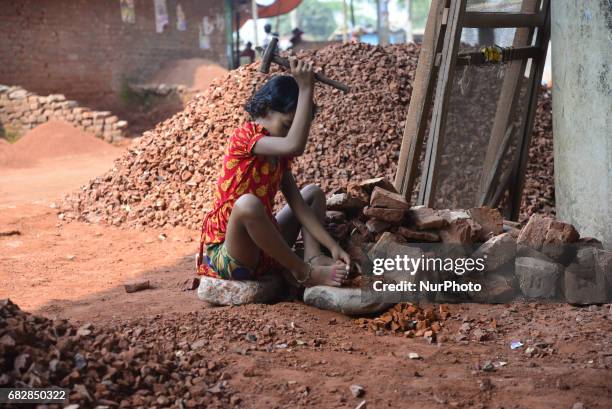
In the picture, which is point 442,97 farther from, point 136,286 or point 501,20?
point 136,286

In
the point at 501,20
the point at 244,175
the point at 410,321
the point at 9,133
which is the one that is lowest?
the point at 9,133

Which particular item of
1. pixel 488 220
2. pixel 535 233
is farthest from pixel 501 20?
pixel 535 233

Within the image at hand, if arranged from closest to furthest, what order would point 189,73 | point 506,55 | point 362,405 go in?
point 362,405 < point 506,55 < point 189,73

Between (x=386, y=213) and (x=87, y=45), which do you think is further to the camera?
(x=87, y=45)

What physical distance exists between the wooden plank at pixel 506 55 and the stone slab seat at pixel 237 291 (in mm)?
1907

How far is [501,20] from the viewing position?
15.7 feet

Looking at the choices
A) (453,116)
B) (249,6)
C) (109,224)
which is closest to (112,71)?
(249,6)

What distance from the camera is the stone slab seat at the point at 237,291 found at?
375 cm

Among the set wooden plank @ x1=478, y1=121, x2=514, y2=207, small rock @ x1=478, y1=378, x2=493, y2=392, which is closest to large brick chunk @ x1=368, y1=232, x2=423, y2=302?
small rock @ x1=478, y1=378, x2=493, y2=392

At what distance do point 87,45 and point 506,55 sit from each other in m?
12.4

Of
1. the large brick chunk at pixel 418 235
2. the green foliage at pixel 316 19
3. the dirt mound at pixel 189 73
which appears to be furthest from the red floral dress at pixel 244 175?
the green foliage at pixel 316 19

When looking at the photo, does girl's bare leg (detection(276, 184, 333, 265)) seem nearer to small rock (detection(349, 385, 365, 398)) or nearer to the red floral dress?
the red floral dress

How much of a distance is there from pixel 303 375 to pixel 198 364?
407 mm

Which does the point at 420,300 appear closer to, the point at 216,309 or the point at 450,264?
the point at 450,264
